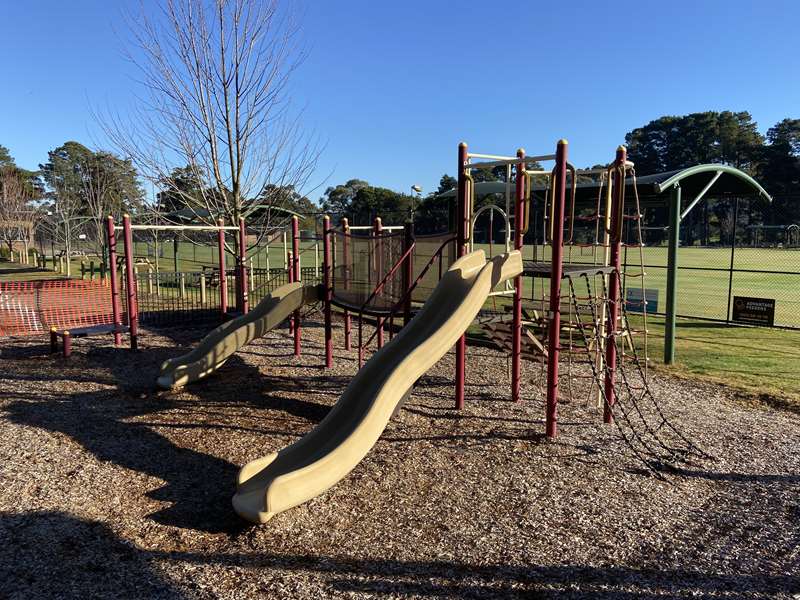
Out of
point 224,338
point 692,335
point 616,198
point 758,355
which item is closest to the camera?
point 616,198

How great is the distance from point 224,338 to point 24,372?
2.98m

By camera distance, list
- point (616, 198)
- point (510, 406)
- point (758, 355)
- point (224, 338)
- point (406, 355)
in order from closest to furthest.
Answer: point (406, 355) < point (616, 198) < point (510, 406) < point (224, 338) < point (758, 355)

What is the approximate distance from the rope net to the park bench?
58cm

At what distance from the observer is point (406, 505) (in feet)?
14.6

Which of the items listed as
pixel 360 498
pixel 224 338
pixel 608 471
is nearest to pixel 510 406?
pixel 608 471

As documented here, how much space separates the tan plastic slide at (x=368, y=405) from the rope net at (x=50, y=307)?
8.87 meters

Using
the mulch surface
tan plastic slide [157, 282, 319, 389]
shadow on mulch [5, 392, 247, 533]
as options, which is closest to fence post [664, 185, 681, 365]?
the mulch surface

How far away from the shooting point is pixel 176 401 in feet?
23.3

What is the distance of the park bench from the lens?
368 inches

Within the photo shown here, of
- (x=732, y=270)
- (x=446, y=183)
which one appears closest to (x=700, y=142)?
(x=446, y=183)

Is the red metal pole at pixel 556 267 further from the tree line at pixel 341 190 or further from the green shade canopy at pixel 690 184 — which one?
the tree line at pixel 341 190

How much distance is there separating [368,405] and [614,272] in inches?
116

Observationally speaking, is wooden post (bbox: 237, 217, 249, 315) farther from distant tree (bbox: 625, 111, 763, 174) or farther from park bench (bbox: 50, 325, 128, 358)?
distant tree (bbox: 625, 111, 763, 174)

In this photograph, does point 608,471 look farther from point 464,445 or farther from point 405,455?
point 405,455
